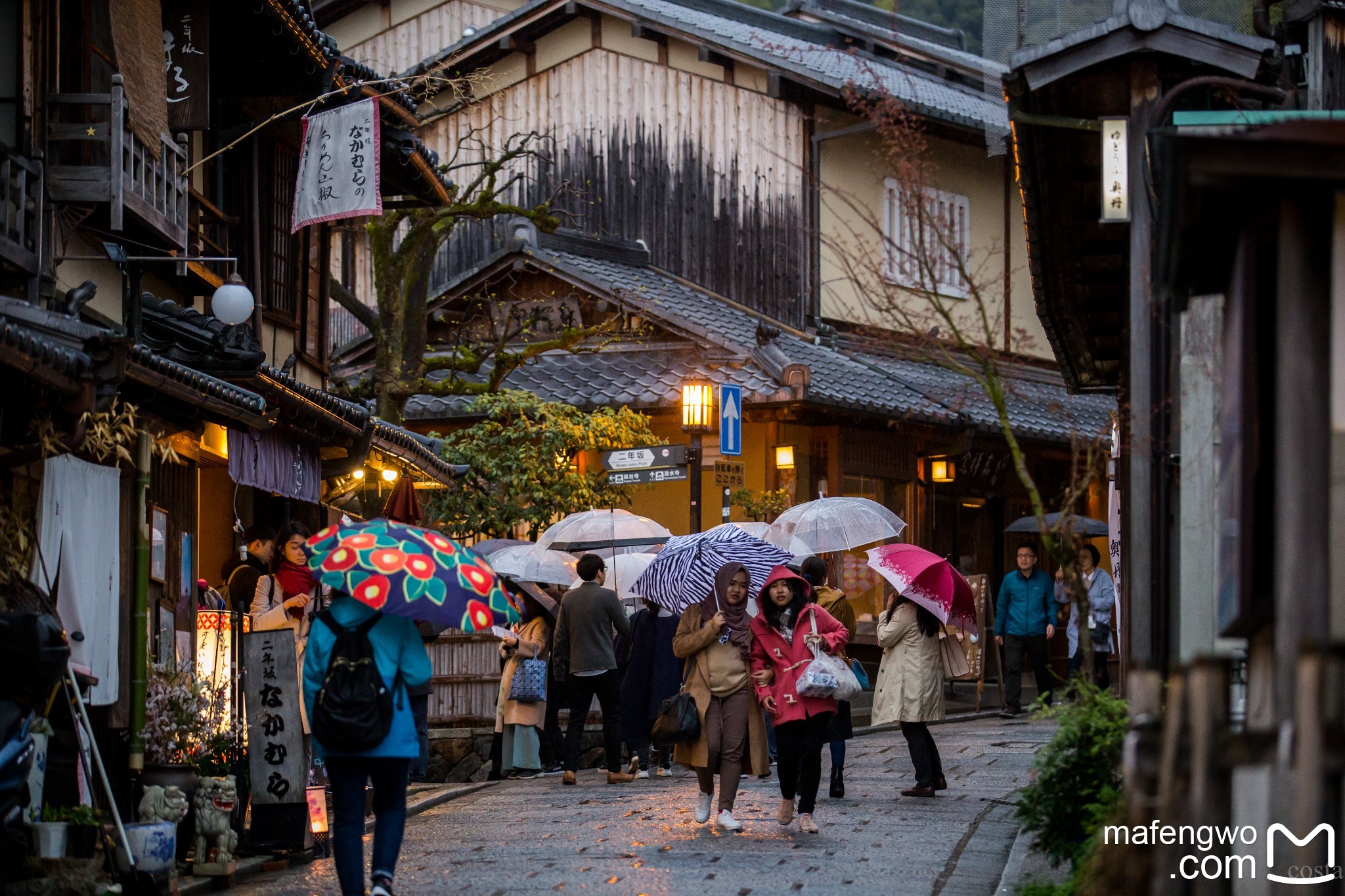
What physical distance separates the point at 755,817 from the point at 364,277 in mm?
20081

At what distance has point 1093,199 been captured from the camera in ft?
41.5

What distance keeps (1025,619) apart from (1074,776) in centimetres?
1258

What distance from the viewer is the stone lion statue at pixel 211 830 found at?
1076 cm

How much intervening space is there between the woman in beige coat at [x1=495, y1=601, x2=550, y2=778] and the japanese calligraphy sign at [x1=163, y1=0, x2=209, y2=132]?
650 centimetres

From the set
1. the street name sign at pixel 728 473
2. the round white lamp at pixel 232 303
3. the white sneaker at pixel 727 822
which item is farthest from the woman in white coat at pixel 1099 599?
the round white lamp at pixel 232 303

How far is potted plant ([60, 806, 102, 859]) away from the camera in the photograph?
9.50 m

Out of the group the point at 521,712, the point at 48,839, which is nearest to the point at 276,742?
the point at 48,839

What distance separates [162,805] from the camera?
10.5 metres

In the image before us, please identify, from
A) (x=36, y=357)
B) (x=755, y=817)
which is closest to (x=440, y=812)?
(x=755, y=817)

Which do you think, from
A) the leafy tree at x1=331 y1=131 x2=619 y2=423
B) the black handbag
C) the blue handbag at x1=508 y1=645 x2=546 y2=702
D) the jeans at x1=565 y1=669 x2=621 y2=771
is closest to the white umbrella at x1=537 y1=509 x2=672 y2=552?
the blue handbag at x1=508 y1=645 x2=546 y2=702

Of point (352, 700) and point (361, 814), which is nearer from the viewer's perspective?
point (352, 700)

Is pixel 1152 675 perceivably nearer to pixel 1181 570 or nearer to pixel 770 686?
pixel 1181 570

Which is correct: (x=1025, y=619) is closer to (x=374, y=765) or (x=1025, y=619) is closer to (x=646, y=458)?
(x=646, y=458)

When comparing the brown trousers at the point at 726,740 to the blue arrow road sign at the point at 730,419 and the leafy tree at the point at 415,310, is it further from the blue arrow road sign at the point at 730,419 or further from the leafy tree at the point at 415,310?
the blue arrow road sign at the point at 730,419
